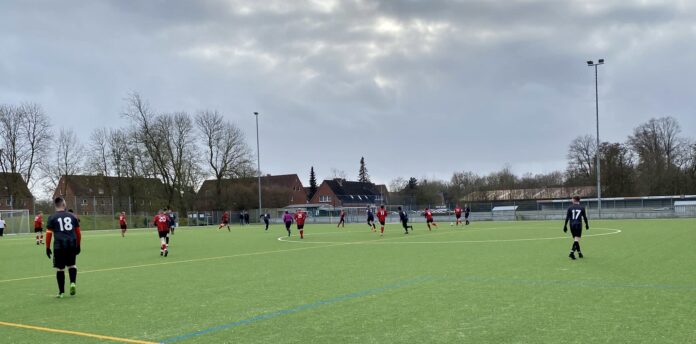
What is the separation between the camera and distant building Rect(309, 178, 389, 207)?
122 metres

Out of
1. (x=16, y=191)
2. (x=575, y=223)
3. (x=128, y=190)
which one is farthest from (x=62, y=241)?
(x=128, y=190)

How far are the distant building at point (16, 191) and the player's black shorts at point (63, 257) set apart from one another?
204ft

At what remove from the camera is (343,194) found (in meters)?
125

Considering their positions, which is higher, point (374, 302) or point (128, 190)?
point (128, 190)

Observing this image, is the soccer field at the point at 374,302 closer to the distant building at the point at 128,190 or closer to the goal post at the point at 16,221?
the goal post at the point at 16,221

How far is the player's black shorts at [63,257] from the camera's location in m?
10.5

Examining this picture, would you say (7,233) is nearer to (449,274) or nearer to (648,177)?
(449,274)

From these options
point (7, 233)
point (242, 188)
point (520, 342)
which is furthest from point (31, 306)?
point (242, 188)

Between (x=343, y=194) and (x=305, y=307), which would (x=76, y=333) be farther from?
(x=343, y=194)

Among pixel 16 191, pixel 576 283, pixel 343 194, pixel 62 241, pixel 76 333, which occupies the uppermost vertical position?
pixel 16 191

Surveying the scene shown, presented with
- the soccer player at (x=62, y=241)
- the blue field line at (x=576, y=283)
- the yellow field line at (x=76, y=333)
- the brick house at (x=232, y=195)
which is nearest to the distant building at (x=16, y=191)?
the brick house at (x=232, y=195)

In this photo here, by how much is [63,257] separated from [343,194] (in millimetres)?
114497

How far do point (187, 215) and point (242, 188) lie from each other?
13183 millimetres

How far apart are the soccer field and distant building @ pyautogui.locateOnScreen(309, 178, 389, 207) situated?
10146 cm
